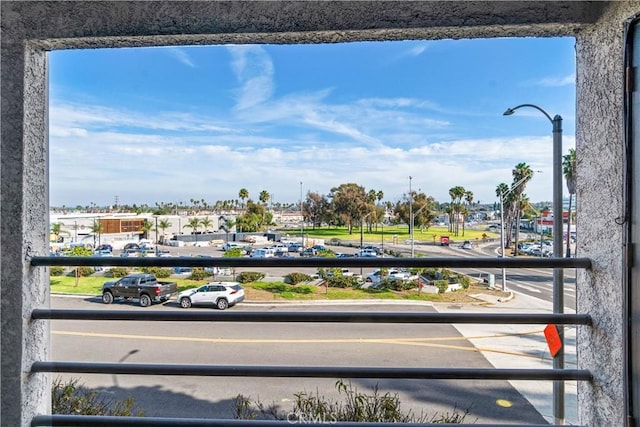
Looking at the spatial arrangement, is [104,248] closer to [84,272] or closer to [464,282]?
[84,272]

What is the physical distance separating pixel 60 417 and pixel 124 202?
1214 mm

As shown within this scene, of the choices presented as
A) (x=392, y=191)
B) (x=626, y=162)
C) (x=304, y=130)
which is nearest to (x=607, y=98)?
(x=626, y=162)

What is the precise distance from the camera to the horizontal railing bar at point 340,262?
879mm

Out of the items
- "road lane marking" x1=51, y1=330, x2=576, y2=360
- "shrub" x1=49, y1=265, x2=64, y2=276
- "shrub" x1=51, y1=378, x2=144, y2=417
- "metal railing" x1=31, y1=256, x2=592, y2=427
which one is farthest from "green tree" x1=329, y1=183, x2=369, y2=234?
"shrub" x1=51, y1=378, x2=144, y2=417

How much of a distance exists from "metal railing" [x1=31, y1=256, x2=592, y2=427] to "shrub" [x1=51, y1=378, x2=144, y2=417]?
85cm

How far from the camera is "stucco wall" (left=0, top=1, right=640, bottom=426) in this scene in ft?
2.85

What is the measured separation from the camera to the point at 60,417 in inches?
37.4

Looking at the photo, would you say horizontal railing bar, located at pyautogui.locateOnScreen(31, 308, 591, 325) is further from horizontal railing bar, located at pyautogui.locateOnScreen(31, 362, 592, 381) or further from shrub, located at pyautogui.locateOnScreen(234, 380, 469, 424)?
shrub, located at pyautogui.locateOnScreen(234, 380, 469, 424)

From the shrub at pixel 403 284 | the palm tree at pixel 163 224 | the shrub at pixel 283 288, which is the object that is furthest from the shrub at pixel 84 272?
the shrub at pixel 403 284

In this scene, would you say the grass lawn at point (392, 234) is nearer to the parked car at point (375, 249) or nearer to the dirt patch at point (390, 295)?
the parked car at point (375, 249)

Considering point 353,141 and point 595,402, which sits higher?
point 353,141

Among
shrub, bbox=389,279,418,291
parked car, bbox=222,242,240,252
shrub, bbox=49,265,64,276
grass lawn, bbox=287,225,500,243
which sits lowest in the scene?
shrub, bbox=389,279,418,291

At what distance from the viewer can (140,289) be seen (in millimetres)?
1387

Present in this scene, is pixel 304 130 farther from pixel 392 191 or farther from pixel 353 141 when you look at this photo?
pixel 392 191
